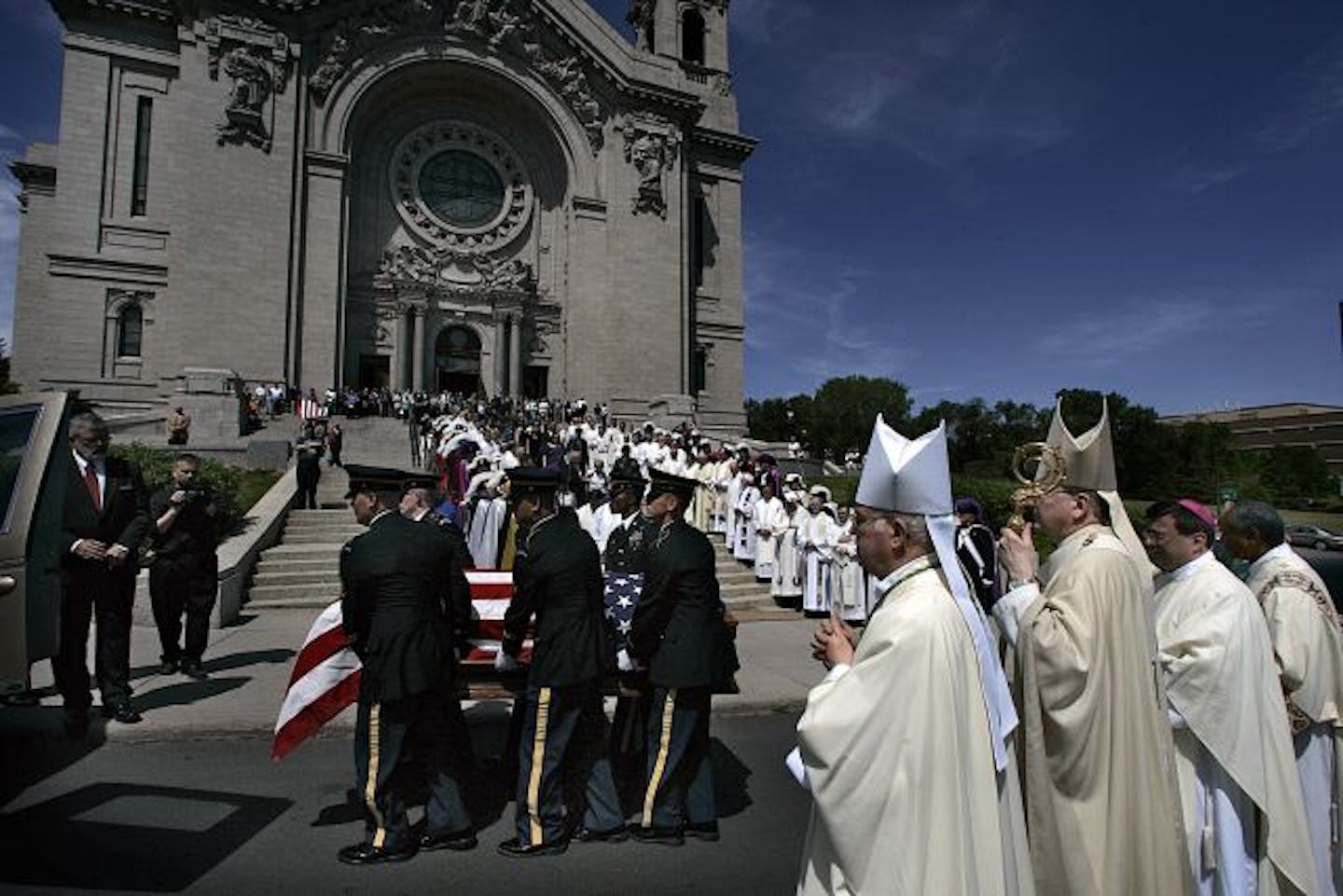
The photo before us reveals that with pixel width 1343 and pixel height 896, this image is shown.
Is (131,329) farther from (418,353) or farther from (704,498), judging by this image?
(704,498)

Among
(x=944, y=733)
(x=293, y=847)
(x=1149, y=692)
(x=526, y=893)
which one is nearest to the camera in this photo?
(x=944, y=733)

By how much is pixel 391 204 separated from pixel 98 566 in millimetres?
30252

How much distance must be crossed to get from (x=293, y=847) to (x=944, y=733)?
401cm

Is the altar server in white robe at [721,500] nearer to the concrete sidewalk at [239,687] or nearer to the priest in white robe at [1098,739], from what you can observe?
the concrete sidewalk at [239,687]

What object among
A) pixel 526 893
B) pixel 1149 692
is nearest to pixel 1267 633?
pixel 1149 692

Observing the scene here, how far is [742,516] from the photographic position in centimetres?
1534

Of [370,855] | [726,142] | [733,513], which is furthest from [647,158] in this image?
[370,855]

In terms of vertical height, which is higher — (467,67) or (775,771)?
(467,67)

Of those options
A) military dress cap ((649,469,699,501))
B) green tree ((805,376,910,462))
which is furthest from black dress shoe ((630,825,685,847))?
green tree ((805,376,910,462))

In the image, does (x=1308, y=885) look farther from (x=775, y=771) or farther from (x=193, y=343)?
(x=193, y=343)

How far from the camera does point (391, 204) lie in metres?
33.2

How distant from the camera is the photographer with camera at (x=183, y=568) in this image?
7.86 metres

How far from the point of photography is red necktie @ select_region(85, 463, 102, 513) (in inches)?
243

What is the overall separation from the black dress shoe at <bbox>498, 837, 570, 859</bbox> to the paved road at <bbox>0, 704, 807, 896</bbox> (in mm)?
57
